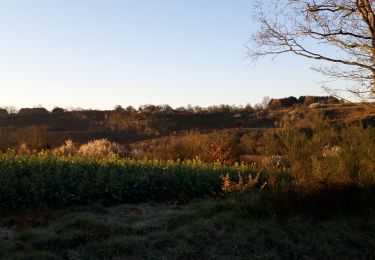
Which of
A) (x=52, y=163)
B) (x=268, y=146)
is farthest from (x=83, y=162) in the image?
(x=268, y=146)

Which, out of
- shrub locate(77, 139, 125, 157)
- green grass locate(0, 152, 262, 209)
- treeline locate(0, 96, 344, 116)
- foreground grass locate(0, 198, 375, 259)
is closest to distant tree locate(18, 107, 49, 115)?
treeline locate(0, 96, 344, 116)

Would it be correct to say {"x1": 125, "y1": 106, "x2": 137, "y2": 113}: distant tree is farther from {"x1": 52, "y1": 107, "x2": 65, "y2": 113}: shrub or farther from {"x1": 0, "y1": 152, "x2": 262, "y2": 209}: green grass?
{"x1": 0, "y1": 152, "x2": 262, "y2": 209}: green grass

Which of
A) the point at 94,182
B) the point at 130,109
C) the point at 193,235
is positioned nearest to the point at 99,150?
the point at 94,182

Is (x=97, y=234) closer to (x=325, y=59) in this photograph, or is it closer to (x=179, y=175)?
(x=179, y=175)

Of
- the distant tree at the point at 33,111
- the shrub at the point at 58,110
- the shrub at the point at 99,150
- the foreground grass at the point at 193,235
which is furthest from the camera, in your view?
the shrub at the point at 58,110

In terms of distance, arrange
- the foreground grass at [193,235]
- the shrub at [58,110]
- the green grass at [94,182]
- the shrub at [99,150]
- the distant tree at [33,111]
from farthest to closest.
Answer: the shrub at [58,110]
the distant tree at [33,111]
the shrub at [99,150]
the green grass at [94,182]
the foreground grass at [193,235]

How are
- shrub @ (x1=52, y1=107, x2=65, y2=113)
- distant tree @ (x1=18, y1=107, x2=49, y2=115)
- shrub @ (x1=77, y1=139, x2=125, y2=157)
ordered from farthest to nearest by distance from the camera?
shrub @ (x1=52, y1=107, x2=65, y2=113) < distant tree @ (x1=18, y1=107, x2=49, y2=115) < shrub @ (x1=77, y1=139, x2=125, y2=157)

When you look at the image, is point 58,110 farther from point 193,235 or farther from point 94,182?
point 193,235

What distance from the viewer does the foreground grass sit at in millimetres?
6238

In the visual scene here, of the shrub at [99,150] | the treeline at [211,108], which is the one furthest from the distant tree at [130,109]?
the shrub at [99,150]

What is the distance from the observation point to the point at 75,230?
704 centimetres

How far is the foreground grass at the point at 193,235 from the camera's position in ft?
20.5

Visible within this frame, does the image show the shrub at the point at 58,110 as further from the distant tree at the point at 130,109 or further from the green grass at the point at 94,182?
the green grass at the point at 94,182

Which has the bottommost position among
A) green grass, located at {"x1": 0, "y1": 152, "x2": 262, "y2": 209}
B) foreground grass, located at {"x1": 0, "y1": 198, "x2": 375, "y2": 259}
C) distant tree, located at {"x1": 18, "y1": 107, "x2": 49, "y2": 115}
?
foreground grass, located at {"x1": 0, "y1": 198, "x2": 375, "y2": 259}
